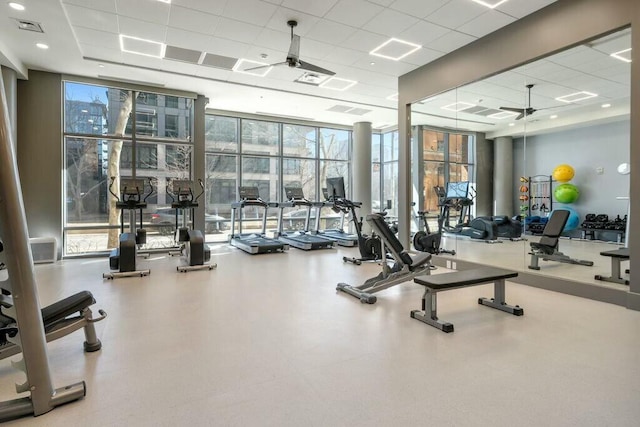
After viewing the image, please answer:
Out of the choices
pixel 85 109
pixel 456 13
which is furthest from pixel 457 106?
pixel 85 109

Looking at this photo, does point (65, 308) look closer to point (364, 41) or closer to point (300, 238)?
point (364, 41)

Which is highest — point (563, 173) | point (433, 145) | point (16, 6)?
point (16, 6)

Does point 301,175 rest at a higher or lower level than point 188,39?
lower

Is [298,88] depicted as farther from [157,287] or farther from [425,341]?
[425,341]

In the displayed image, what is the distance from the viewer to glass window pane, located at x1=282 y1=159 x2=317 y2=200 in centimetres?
1127

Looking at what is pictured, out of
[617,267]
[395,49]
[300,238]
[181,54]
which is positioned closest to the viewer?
[617,267]

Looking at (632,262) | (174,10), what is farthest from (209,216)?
(632,262)

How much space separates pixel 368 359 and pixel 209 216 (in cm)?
820

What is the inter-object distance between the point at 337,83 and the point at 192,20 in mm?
3566

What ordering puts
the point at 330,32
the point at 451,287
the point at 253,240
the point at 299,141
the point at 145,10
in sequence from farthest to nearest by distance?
the point at 299,141
the point at 253,240
the point at 330,32
the point at 145,10
the point at 451,287

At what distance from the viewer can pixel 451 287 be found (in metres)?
3.41

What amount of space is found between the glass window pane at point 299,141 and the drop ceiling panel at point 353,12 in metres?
6.22

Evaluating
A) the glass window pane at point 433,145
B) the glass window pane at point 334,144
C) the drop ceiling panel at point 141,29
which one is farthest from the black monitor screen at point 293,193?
the drop ceiling panel at point 141,29

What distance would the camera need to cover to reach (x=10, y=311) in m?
1.92
